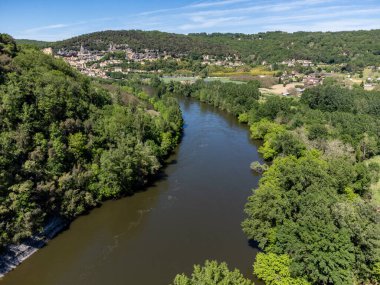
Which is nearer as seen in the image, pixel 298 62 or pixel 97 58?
pixel 298 62

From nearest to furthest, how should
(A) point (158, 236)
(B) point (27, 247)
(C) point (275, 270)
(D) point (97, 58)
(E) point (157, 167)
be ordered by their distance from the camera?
1. (C) point (275, 270)
2. (B) point (27, 247)
3. (A) point (158, 236)
4. (E) point (157, 167)
5. (D) point (97, 58)

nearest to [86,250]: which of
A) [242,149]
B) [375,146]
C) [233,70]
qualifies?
[242,149]

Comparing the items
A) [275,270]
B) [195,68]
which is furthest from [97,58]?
[275,270]

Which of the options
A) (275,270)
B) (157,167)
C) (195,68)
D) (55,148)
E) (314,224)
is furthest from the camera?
(195,68)

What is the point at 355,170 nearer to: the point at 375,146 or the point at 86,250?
the point at 375,146

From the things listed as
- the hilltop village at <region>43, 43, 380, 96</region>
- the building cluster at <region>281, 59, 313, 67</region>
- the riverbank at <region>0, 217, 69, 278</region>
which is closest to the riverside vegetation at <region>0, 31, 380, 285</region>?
the riverbank at <region>0, 217, 69, 278</region>

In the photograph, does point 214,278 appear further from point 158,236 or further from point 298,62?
point 298,62
